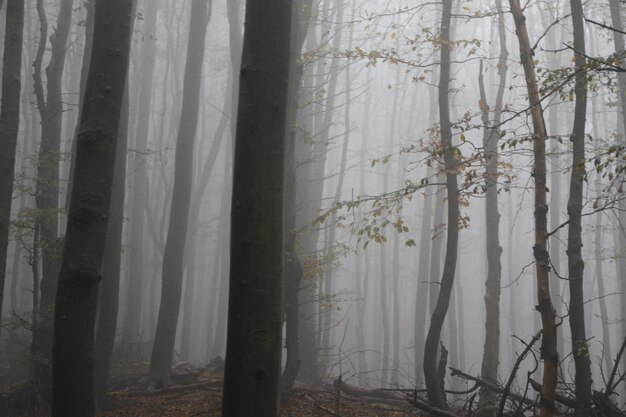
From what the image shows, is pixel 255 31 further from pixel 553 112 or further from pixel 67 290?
pixel 553 112

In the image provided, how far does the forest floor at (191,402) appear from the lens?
7582 millimetres

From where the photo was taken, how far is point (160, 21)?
3166 centimetres

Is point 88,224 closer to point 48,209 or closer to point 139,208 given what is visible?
point 48,209

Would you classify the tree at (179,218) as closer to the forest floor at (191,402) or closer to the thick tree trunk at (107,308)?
the forest floor at (191,402)

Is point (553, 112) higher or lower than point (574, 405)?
higher

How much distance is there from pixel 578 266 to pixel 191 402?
629cm

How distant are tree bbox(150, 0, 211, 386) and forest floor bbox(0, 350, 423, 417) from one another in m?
0.59

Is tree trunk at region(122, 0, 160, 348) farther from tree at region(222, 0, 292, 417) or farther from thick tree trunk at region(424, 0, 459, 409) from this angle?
tree at region(222, 0, 292, 417)

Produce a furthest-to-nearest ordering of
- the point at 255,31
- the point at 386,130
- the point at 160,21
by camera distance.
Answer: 1. the point at 386,130
2. the point at 160,21
3. the point at 255,31

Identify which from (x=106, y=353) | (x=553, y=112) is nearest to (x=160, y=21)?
(x=553, y=112)

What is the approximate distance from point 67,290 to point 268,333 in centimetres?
212

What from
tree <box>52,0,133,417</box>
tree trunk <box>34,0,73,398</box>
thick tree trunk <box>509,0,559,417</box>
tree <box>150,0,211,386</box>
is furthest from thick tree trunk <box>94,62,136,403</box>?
thick tree trunk <box>509,0,559,417</box>

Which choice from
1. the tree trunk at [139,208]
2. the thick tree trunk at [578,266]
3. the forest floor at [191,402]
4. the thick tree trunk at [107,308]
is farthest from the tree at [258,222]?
the tree trunk at [139,208]

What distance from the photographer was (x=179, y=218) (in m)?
12.0
